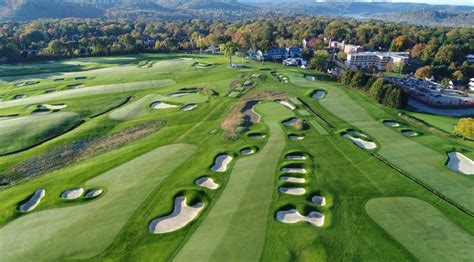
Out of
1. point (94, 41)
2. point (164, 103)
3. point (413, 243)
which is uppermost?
point (94, 41)

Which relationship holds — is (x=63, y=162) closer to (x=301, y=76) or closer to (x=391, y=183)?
(x=391, y=183)

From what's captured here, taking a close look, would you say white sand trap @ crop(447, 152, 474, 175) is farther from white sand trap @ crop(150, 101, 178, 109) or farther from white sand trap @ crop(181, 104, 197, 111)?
white sand trap @ crop(150, 101, 178, 109)

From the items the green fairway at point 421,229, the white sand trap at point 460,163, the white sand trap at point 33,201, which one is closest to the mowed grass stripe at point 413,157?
the white sand trap at point 460,163

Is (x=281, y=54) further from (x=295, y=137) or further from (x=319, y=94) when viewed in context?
(x=295, y=137)

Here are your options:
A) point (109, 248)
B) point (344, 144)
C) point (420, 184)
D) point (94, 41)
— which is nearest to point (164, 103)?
point (344, 144)

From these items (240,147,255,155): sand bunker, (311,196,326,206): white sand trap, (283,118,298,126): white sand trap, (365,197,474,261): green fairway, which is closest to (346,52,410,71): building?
(283,118,298,126): white sand trap

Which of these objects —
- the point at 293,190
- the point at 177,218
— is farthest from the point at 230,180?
the point at 177,218
